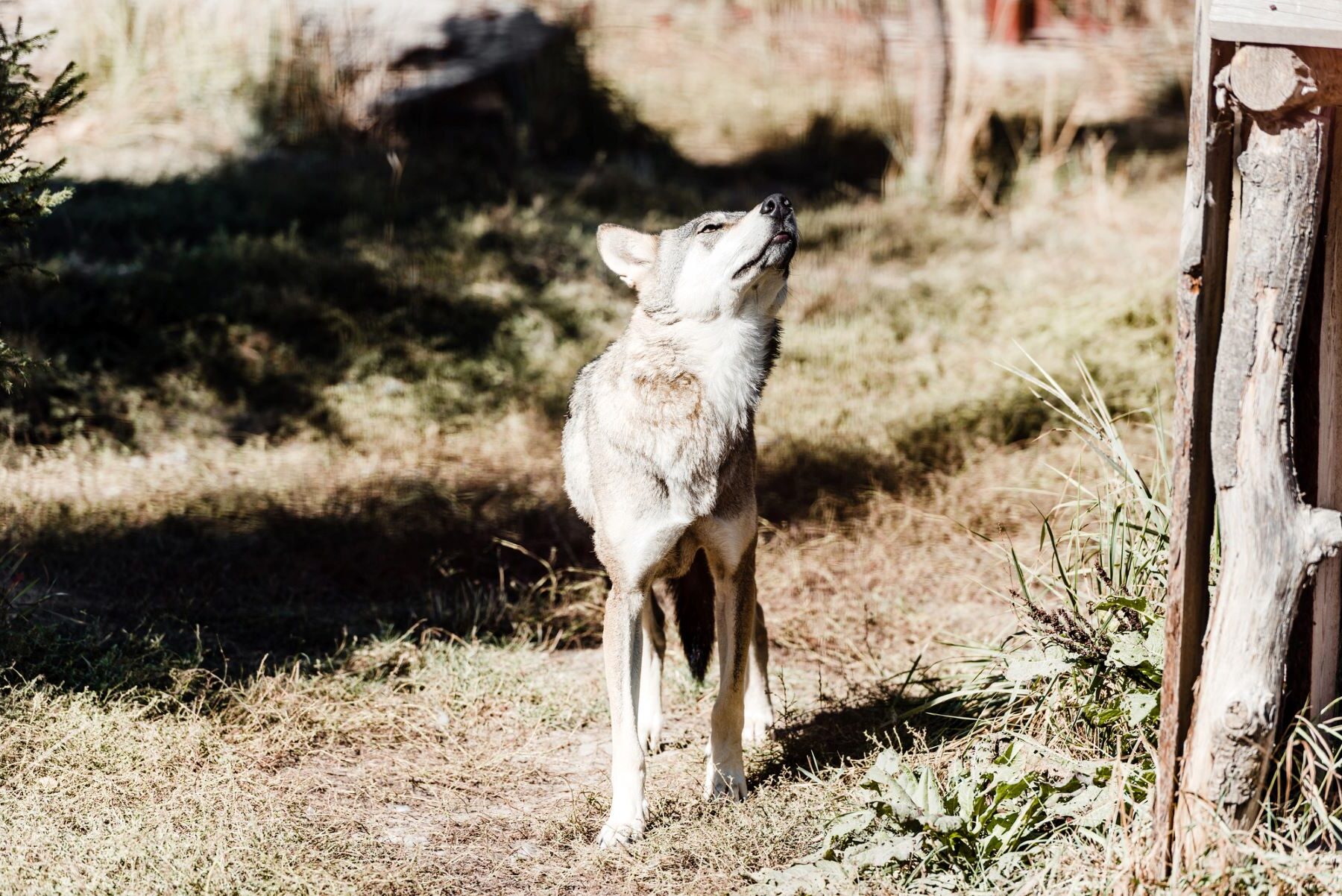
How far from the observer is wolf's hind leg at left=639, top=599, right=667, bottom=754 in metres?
4.98

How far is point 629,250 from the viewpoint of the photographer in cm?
469

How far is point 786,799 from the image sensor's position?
440cm

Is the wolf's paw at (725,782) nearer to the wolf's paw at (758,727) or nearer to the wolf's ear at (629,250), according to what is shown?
the wolf's paw at (758,727)

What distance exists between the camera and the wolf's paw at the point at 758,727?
16.2ft

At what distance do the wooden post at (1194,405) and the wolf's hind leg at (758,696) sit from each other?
6.03 feet

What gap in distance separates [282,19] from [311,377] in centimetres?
524

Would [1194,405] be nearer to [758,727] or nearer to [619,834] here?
[619,834]

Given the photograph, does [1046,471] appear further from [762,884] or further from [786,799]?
[762,884]

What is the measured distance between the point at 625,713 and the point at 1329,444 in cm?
223

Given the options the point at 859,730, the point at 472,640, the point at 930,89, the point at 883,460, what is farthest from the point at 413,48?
the point at 859,730

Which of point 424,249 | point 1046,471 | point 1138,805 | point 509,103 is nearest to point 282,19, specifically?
point 509,103

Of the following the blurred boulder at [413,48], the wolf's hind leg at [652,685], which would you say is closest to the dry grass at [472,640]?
the wolf's hind leg at [652,685]

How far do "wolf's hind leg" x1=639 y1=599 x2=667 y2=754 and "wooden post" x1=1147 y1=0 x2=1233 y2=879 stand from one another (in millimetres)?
2103

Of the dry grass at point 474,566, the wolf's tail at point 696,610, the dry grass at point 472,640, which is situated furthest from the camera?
the wolf's tail at point 696,610
